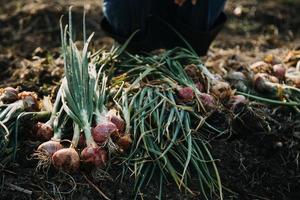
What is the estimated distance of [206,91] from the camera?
7.41ft

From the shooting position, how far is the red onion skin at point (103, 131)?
1890 mm

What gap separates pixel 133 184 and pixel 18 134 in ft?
1.39

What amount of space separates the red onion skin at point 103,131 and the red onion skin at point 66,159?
0.10 meters

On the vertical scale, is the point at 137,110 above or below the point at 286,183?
above

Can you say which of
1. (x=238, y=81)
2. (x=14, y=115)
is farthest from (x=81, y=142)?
(x=238, y=81)

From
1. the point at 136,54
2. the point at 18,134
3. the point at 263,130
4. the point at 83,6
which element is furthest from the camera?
the point at 83,6

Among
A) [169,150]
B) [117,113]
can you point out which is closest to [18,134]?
[117,113]

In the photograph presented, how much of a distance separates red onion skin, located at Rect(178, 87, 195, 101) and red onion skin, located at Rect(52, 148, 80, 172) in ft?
1.56

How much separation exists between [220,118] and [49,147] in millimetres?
628

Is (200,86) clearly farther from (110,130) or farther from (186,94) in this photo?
(110,130)

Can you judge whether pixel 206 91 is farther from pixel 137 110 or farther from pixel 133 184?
pixel 133 184

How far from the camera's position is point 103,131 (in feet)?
6.21

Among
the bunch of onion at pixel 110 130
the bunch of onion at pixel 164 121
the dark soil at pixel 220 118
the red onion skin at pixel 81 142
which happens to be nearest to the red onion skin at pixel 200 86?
the bunch of onion at pixel 164 121

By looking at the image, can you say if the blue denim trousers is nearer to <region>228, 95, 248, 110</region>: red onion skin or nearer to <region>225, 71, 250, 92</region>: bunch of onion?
<region>225, 71, 250, 92</region>: bunch of onion
